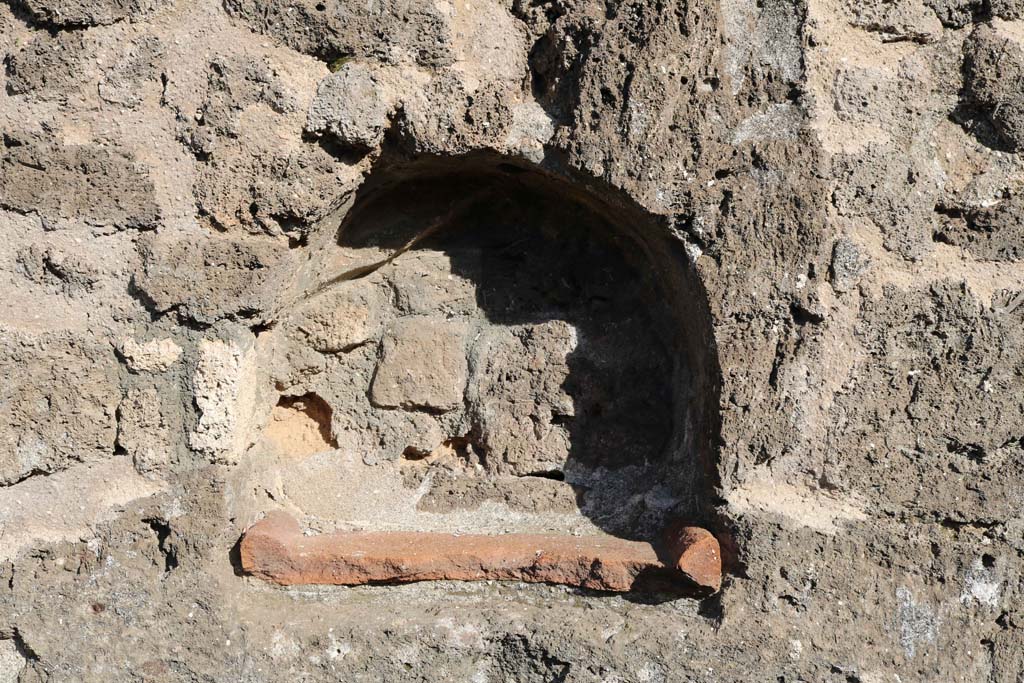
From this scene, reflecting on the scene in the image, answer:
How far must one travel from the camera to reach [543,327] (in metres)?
1.70

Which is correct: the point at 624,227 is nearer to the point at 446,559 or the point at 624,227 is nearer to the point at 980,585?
the point at 446,559

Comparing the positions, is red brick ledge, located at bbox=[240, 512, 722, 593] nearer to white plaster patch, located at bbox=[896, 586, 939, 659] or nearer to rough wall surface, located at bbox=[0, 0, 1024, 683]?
rough wall surface, located at bbox=[0, 0, 1024, 683]

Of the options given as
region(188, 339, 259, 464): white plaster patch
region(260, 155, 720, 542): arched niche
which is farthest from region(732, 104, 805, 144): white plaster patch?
region(188, 339, 259, 464): white plaster patch

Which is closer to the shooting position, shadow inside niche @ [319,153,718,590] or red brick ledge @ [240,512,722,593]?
red brick ledge @ [240,512,722,593]

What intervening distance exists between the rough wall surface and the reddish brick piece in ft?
0.12

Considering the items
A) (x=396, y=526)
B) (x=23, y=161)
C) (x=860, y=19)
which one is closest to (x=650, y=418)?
(x=396, y=526)

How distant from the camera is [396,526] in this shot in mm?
1656

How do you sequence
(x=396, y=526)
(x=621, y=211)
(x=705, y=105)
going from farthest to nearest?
(x=396, y=526), (x=621, y=211), (x=705, y=105)

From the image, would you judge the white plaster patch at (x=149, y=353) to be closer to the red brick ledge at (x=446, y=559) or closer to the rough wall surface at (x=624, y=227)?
the rough wall surface at (x=624, y=227)

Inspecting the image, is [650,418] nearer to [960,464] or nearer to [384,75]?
[960,464]

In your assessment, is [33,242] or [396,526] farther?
[396,526]

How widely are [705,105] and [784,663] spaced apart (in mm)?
922

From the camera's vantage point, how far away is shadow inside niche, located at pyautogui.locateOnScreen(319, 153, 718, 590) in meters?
1.64

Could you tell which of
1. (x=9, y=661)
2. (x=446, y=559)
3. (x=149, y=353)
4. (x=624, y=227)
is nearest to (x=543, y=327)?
(x=624, y=227)
